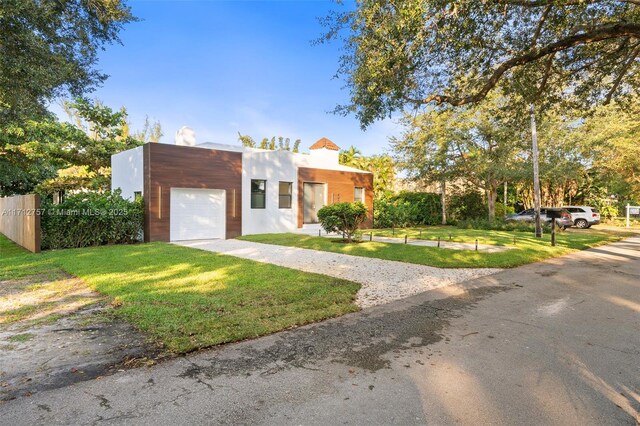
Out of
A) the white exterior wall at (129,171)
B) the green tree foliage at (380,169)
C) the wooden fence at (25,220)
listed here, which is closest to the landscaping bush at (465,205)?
the green tree foliage at (380,169)

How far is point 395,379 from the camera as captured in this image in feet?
10.1

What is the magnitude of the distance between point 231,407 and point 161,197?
12.8 metres

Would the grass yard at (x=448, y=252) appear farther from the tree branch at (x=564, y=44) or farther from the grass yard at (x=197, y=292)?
the tree branch at (x=564, y=44)

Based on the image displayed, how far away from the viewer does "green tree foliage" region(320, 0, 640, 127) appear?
247 inches

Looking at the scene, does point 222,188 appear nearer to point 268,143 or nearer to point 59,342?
point 59,342

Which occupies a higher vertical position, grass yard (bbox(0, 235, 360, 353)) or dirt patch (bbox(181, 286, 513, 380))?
grass yard (bbox(0, 235, 360, 353))

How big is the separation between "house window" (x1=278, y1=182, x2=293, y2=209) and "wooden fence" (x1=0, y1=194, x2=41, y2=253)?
9.70 m

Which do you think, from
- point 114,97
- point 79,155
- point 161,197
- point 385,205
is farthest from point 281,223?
point 114,97

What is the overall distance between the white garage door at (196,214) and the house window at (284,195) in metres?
3.15

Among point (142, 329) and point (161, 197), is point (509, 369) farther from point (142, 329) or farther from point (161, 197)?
point (161, 197)

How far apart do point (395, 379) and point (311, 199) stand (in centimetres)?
1675

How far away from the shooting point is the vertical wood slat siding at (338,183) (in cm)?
1875

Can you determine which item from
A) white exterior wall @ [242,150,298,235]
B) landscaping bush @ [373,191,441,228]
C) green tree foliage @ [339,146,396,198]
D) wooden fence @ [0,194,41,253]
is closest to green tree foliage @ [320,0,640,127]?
white exterior wall @ [242,150,298,235]

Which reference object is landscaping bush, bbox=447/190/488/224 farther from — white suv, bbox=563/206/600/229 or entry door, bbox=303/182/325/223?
entry door, bbox=303/182/325/223
